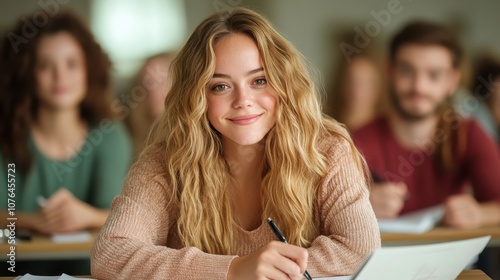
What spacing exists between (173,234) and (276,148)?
32 centimetres

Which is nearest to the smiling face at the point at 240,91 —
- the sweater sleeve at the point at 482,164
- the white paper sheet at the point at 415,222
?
the white paper sheet at the point at 415,222

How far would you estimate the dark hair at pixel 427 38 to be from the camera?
374 centimetres

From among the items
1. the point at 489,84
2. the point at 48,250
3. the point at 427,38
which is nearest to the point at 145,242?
the point at 48,250

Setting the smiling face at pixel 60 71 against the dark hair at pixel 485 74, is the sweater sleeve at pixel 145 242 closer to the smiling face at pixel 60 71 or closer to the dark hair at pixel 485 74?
the smiling face at pixel 60 71

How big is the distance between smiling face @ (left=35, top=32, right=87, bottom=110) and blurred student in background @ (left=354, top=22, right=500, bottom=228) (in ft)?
4.23

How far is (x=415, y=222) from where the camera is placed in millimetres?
3639

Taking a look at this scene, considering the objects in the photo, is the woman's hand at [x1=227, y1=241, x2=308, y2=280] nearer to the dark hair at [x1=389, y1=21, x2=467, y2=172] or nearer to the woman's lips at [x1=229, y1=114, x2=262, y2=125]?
the woman's lips at [x1=229, y1=114, x2=262, y2=125]

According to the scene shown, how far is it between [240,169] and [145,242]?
0.96 ft

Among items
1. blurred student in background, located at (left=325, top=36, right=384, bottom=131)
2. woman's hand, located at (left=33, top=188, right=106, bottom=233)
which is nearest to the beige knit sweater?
woman's hand, located at (left=33, top=188, right=106, bottom=233)

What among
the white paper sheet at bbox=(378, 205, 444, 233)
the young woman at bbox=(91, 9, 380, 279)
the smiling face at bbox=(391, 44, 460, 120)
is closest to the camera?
the young woman at bbox=(91, 9, 380, 279)

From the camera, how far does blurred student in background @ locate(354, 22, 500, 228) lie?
12.2 feet

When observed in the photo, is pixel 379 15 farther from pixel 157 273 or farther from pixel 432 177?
pixel 157 273

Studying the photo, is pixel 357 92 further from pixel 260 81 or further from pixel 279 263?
pixel 279 263

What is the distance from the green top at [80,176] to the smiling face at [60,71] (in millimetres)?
197
